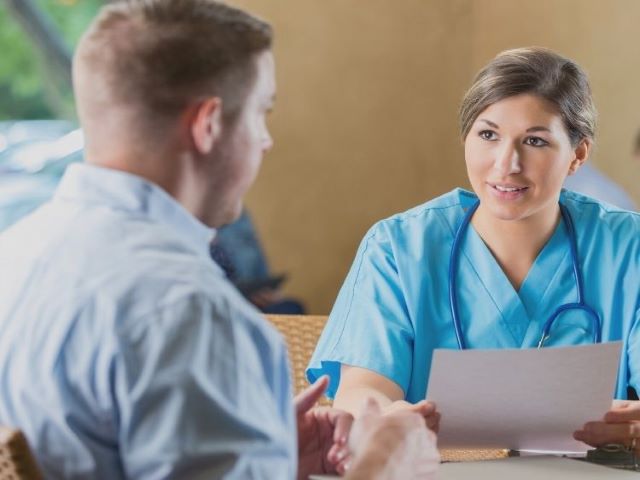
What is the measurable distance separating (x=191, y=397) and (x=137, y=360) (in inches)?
2.2

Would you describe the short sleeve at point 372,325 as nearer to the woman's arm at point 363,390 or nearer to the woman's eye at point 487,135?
the woman's arm at point 363,390

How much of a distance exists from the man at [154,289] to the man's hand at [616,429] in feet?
1.81

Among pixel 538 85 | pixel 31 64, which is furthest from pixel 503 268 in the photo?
pixel 31 64

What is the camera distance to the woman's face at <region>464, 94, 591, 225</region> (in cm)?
198

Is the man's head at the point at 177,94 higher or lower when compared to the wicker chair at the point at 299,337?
higher

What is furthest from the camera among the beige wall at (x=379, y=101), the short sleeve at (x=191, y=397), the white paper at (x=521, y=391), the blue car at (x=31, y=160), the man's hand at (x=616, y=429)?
the beige wall at (x=379, y=101)

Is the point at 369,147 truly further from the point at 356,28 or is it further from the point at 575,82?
the point at 575,82

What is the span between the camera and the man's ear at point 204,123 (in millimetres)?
1072

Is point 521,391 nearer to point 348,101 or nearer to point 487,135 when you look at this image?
point 487,135

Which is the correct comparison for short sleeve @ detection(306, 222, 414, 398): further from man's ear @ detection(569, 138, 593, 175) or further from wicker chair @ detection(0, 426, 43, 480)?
wicker chair @ detection(0, 426, 43, 480)

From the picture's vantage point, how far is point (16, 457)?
0.95 m

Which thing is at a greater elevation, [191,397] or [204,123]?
[204,123]

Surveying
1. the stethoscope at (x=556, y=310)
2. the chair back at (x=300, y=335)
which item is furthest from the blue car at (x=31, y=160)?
the stethoscope at (x=556, y=310)

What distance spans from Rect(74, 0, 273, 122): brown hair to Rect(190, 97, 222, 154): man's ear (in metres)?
0.01
